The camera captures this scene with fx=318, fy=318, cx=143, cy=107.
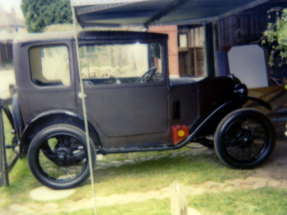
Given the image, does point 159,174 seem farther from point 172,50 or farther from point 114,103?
point 172,50

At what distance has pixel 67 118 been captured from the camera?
414cm

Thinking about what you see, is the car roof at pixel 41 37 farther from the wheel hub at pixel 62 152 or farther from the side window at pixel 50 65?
the wheel hub at pixel 62 152

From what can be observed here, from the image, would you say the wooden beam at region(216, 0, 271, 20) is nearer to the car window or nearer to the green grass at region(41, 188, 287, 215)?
the car window

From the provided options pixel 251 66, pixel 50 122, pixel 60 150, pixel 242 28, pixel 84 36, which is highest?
pixel 242 28

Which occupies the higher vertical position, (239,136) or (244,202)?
(239,136)

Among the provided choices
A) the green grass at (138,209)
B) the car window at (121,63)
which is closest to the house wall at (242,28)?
the car window at (121,63)

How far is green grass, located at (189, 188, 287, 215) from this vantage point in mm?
3241

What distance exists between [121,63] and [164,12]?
7.03ft

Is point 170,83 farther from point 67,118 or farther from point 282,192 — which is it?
point 282,192

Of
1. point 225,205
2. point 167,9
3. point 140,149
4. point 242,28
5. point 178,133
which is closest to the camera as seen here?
point 225,205

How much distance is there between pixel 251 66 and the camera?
7.22 m

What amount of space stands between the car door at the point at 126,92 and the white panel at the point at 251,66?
3.51 metres

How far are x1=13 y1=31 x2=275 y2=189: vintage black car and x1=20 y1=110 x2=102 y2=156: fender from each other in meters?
0.01

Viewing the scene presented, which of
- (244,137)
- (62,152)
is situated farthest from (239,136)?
(62,152)
